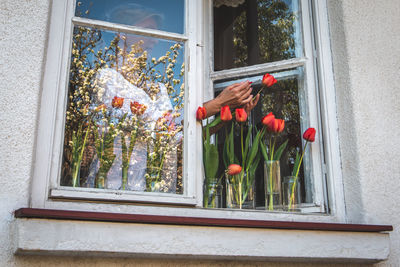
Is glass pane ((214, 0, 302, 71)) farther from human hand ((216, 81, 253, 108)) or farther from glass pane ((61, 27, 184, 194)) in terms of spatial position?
glass pane ((61, 27, 184, 194))

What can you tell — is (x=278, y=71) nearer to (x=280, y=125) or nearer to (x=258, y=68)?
(x=258, y=68)

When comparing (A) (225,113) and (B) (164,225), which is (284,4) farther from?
(B) (164,225)

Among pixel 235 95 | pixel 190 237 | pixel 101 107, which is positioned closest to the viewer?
pixel 190 237

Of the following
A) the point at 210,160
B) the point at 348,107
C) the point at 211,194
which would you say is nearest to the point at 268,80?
the point at 348,107

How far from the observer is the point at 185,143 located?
6.80ft

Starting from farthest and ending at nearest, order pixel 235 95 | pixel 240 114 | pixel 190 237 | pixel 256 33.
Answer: pixel 256 33, pixel 235 95, pixel 240 114, pixel 190 237

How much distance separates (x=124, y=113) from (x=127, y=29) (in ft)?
1.35

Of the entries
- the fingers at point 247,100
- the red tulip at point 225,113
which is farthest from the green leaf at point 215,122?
the fingers at point 247,100

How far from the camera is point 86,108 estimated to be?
78.2 inches

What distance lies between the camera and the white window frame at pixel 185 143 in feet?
5.87

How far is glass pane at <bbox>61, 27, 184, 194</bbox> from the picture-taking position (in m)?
1.94

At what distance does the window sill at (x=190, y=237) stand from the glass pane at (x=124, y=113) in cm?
27

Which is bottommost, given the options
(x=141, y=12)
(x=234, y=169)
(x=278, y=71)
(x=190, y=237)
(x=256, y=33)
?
(x=190, y=237)

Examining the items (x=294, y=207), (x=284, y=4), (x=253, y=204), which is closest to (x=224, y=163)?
(x=253, y=204)
